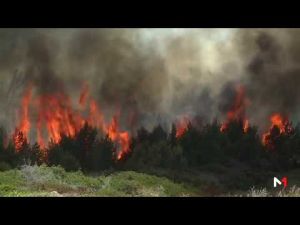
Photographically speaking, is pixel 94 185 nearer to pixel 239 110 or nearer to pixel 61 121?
pixel 61 121

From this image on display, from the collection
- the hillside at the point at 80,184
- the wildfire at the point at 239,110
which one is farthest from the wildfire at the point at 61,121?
the wildfire at the point at 239,110

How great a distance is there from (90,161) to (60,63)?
2.62 metres

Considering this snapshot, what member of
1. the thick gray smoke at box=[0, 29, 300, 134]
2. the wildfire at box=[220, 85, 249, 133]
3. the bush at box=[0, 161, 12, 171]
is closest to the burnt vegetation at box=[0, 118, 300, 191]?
the bush at box=[0, 161, 12, 171]

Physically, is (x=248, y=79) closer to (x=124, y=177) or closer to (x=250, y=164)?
(x=250, y=164)

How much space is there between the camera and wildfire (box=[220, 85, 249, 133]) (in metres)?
15.2

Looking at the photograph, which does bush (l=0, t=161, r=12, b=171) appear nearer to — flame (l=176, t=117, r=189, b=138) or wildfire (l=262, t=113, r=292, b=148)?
flame (l=176, t=117, r=189, b=138)

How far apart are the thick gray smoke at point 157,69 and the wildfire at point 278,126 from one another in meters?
0.18

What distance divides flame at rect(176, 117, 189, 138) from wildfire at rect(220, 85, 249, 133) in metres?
0.91

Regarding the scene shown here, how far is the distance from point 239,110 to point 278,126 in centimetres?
106

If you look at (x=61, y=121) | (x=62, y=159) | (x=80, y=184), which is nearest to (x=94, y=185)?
(x=80, y=184)

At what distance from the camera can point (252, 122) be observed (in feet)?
50.2

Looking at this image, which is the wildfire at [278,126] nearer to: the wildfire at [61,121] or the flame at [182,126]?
the flame at [182,126]
